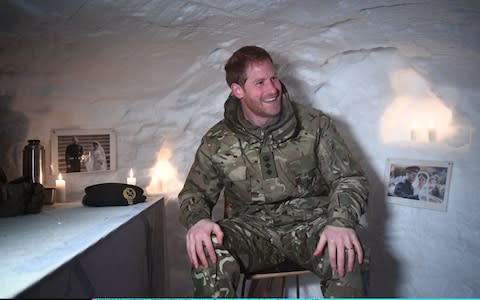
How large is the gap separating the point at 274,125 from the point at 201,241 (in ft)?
1.88

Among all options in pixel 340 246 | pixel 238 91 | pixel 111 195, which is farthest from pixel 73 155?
pixel 340 246

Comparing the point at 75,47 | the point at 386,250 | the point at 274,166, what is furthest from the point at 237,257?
the point at 75,47

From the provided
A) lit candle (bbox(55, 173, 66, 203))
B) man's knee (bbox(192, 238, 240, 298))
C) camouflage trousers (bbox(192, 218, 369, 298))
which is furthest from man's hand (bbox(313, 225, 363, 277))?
lit candle (bbox(55, 173, 66, 203))

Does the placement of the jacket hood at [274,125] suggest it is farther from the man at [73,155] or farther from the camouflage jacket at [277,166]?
the man at [73,155]

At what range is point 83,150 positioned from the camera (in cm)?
210

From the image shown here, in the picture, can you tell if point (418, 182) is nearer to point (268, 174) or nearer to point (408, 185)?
point (408, 185)

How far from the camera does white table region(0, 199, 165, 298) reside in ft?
2.97

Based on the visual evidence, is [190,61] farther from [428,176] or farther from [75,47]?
[428,176]

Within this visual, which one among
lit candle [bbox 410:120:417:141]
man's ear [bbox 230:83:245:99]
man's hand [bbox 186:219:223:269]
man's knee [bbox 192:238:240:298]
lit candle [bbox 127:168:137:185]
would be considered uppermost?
man's ear [bbox 230:83:245:99]

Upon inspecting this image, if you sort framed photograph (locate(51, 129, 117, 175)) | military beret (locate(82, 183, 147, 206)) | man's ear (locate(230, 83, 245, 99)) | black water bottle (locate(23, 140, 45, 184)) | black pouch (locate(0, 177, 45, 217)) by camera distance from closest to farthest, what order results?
black pouch (locate(0, 177, 45, 217)), man's ear (locate(230, 83, 245, 99)), military beret (locate(82, 183, 147, 206)), black water bottle (locate(23, 140, 45, 184)), framed photograph (locate(51, 129, 117, 175))

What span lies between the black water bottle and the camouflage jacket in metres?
0.84

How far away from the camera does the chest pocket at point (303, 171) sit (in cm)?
159

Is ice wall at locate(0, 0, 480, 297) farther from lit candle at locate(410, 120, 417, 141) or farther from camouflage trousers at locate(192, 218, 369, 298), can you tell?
camouflage trousers at locate(192, 218, 369, 298)

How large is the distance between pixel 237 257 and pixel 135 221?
1.51 ft
